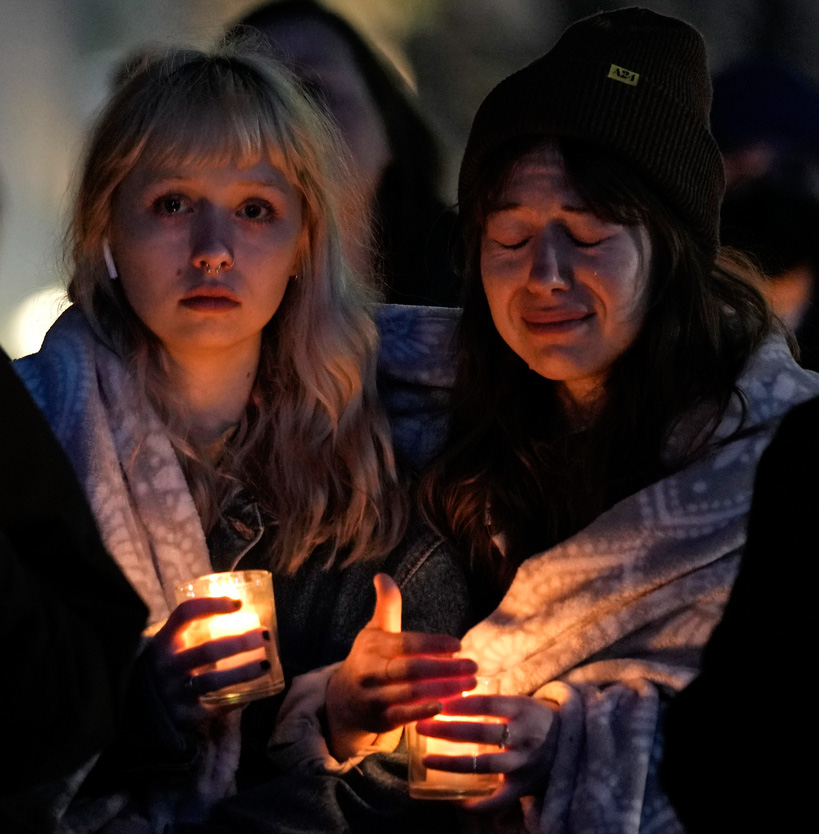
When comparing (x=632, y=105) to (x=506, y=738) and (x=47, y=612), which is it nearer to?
(x=506, y=738)

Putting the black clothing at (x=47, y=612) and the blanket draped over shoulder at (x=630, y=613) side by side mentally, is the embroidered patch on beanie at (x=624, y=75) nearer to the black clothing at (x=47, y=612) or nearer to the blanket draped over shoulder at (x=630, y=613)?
the blanket draped over shoulder at (x=630, y=613)

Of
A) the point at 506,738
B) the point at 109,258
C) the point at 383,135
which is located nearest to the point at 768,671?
the point at 506,738

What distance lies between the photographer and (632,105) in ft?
7.39

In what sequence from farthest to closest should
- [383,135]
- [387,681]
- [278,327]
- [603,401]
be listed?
[383,135] < [278,327] < [603,401] < [387,681]

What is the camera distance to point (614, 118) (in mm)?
2236

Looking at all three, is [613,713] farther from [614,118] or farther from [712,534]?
[614,118]

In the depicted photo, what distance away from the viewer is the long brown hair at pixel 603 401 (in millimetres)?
2320

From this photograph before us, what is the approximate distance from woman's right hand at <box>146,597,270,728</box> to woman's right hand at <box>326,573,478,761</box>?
23 centimetres

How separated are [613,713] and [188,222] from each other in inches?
47.5

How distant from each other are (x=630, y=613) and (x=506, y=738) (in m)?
0.35

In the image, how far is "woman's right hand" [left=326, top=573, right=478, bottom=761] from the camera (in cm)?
212

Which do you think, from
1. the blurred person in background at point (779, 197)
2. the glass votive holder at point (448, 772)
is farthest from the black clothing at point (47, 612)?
the blurred person in background at point (779, 197)

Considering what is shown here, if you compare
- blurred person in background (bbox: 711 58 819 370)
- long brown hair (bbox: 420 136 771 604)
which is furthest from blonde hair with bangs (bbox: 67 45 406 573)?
blurred person in background (bbox: 711 58 819 370)

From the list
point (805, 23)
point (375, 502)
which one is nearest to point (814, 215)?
point (805, 23)
